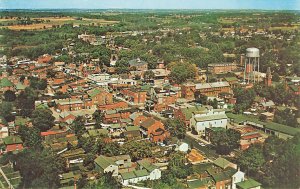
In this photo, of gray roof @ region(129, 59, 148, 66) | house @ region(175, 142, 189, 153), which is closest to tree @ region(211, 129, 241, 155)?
house @ region(175, 142, 189, 153)

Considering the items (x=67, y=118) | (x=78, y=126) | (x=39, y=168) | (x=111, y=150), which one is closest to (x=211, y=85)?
(x=67, y=118)

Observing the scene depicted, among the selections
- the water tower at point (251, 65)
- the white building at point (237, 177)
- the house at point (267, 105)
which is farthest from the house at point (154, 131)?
the water tower at point (251, 65)

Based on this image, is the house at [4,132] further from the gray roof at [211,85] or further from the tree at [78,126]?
the gray roof at [211,85]

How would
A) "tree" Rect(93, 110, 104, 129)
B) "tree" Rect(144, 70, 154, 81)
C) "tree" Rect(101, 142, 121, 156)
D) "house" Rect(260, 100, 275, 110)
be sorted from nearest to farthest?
1. "tree" Rect(101, 142, 121, 156)
2. "tree" Rect(93, 110, 104, 129)
3. "house" Rect(260, 100, 275, 110)
4. "tree" Rect(144, 70, 154, 81)

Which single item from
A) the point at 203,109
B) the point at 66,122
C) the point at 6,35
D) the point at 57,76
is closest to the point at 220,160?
the point at 203,109

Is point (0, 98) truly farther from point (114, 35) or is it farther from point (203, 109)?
point (114, 35)

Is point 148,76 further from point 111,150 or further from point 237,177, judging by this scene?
point 237,177

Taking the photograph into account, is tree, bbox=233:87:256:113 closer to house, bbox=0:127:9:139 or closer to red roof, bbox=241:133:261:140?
red roof, bbox=241:133:261:140
